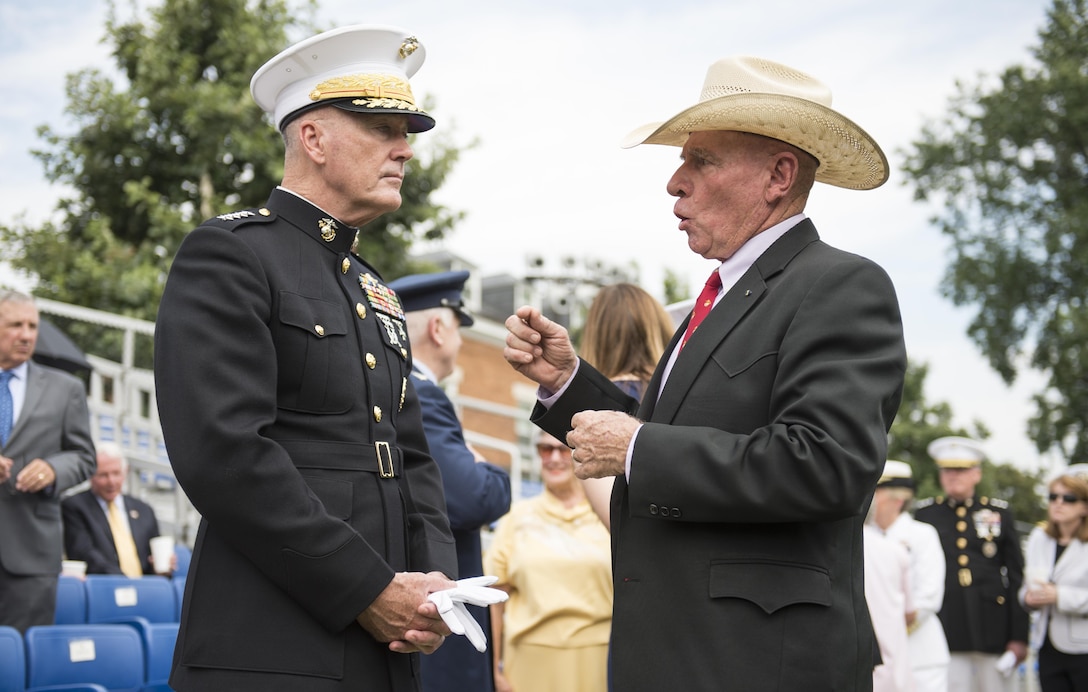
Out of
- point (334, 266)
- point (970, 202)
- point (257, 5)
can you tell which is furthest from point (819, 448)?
point (970, 202)

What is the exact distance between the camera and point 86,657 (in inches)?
212

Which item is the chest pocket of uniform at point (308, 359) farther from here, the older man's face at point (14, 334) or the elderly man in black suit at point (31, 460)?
the older man's face at point (14, 334)

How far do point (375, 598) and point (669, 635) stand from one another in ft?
2.02

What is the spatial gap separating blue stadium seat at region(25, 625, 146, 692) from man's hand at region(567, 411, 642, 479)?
11.8 feet

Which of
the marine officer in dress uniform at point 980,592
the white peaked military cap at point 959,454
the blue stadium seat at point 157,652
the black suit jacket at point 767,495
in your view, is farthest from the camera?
the white peaked military cap at point 959,454

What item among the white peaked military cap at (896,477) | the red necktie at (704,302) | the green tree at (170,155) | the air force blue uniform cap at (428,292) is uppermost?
the green tree at (170,155)

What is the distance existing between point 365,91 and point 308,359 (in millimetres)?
689

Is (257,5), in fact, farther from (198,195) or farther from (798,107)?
(798,107)

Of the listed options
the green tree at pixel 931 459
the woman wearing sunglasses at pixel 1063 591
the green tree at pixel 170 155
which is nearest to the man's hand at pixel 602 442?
the woman wearing sunglasses at pixel 1063 591

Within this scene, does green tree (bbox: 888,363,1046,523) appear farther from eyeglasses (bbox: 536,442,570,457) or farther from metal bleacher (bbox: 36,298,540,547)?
eyeglasses (bbox: 536,442,570,457)

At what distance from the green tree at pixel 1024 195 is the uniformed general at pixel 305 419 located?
2861 cm

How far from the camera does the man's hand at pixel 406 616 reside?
242cm

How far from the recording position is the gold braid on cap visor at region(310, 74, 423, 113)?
2.78 m

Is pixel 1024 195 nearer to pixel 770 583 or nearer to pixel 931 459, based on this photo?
pixel 931 459
